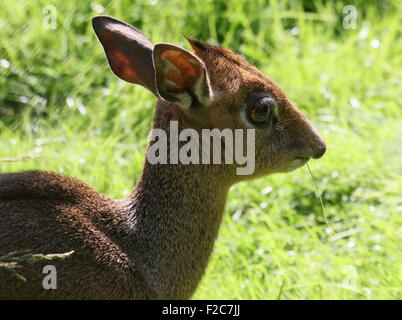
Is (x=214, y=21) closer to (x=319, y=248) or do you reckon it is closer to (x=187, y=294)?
(x=319, y=248)

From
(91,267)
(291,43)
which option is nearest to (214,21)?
(291,43)

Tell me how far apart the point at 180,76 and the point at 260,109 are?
1.36 ft

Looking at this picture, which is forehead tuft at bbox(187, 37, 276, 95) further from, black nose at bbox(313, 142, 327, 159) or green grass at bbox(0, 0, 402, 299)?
green grass at bbox(0, 0, 402, 299)

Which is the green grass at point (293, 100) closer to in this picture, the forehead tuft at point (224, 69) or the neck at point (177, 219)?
the neck at point (177, 219)

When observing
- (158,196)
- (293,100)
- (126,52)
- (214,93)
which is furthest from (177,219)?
(293,100)

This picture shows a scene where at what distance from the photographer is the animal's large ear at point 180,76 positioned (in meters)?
4.53

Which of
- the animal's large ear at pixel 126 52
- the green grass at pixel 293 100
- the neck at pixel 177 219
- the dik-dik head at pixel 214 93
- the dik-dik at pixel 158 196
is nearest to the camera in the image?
the dik-dik at pixel 158 196

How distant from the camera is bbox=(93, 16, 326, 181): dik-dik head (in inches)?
182

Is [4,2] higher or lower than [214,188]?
higher

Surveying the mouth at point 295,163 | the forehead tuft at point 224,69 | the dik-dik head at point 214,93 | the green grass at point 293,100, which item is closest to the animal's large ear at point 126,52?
the dik-dik head at point 214,93

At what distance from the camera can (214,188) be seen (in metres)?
4.86

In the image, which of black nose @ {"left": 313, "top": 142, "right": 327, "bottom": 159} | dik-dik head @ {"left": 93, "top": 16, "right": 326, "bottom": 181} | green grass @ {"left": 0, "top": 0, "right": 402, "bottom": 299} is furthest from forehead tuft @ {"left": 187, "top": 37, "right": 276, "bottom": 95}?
green grass @ {"left": 0, "top": 0, "right": 402, "bottom": 299}

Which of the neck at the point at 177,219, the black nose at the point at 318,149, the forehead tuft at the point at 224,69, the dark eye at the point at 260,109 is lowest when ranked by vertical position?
the neck at the point at 177,219
